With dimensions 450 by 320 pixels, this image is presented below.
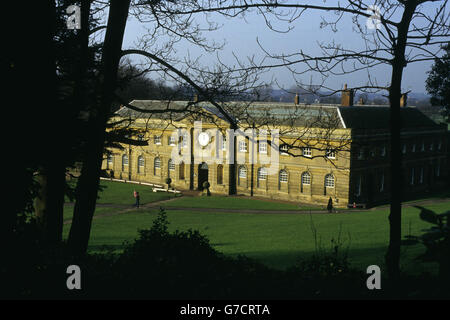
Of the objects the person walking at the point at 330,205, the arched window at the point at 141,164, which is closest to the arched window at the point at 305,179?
the person walking at the point at 330,205

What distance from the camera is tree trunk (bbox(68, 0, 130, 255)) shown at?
30.1 feet

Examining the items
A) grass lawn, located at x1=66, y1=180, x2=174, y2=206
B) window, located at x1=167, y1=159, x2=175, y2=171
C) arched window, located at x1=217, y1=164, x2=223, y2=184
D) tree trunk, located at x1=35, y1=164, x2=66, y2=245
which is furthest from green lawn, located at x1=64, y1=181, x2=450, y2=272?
window, located at x1=167, y1=159, x2=175, y2=171

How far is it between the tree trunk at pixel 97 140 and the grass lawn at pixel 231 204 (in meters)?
35.8

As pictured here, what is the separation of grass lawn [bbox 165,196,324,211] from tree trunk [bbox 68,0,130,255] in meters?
35.8

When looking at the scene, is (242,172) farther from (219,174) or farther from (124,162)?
(124,162)

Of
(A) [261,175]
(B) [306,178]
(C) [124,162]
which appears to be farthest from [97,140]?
(C) [124,162]

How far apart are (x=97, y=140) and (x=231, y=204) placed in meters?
38.0

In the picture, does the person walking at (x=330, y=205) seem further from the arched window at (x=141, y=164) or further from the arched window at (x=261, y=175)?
the arched window at (x=141, y=164)

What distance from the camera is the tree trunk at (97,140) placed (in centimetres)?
919

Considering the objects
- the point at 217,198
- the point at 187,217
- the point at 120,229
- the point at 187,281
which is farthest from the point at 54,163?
the point at 217,198

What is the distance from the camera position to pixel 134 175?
62.6 m

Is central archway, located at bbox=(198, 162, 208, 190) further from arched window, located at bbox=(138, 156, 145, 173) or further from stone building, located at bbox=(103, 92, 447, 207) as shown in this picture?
arched window, located at bbox=(138, 156, 145, 173)

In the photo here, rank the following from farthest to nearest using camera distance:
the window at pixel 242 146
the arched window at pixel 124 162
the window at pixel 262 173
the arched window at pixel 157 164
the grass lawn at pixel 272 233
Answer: the arched window at pixel 124 162
the arched window at pixel 157 164
the window at pixel 242 146
the window at pixel 262 173
the grass lawn at pixel 272 233
